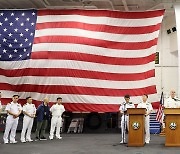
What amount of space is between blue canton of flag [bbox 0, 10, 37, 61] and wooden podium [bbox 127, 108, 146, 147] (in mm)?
4385

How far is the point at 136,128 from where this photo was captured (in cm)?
815

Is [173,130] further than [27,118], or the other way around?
[27,118]

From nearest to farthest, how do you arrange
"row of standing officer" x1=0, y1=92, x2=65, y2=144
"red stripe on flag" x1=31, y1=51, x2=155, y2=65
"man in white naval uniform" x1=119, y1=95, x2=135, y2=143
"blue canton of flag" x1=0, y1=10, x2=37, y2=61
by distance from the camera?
"man in white naval uniform" x1=119, y1=95, x2=135, y2=143 → "row of standing officer" x1=0, y1=92, x2=65, y2=144 → "red stripe on flag" x1=31, y1=51, x2=155, y2=65 → "blue canton of flag" x1=0, y1=10, x2=37, y2=61

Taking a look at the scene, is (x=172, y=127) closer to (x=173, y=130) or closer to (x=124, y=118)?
(x=173, y=130)

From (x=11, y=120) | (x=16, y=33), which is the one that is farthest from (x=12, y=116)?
(x=16, y=33)

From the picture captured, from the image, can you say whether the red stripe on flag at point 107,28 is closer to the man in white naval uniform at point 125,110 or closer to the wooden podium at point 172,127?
the man in white naval uniform at point 125,110

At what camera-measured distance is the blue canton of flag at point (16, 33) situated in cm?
1071

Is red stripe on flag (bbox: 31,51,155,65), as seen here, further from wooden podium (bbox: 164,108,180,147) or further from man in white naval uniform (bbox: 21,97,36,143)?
wooden podium (bbox: 164,108,180,147)

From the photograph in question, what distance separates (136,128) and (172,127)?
92cm

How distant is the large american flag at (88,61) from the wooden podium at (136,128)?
5.91 ft

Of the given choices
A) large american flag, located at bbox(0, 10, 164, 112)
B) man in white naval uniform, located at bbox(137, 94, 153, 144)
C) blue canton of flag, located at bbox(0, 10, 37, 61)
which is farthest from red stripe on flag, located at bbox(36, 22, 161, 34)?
man in white naval uniform, located at bbox(137, 94, 153, 144)

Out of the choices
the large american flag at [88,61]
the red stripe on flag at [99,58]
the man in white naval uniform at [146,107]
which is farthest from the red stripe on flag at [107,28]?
the man in white naval uniform at [146,107]

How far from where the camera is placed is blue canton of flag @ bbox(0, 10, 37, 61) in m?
10.7

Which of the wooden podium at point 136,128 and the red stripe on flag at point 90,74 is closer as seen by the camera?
the wooden podium at point 136,128
